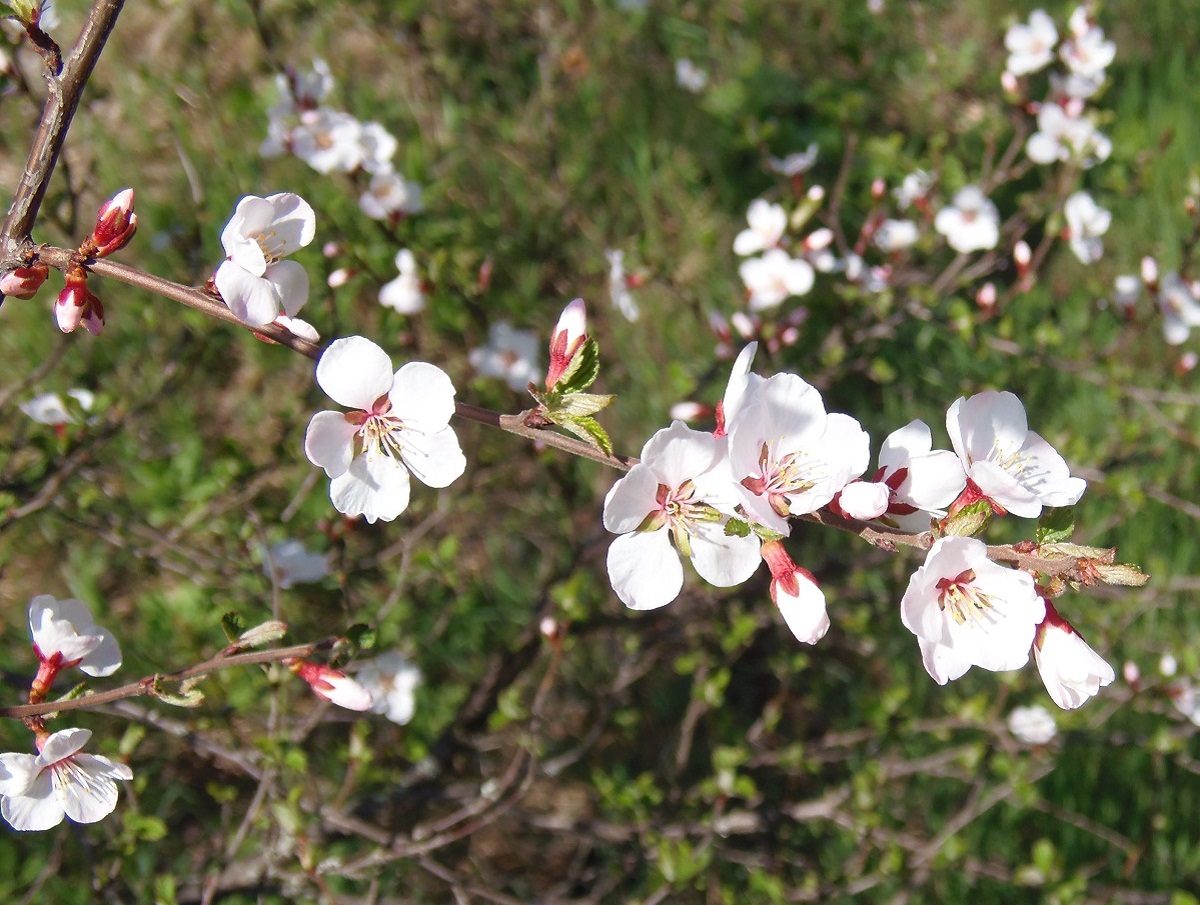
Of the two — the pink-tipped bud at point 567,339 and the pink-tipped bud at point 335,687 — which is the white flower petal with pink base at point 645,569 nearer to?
the pink-tipped bud at point 567,339

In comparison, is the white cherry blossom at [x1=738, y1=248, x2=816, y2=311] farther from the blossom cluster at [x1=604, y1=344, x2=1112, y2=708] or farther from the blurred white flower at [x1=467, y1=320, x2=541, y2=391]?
the blossom cluster at [x1=604, y1=344, x2=1112, y2=708]

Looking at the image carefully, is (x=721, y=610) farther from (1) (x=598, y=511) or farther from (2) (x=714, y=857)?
(2) (x=714, y=857)

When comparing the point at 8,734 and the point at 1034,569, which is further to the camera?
the point at 8,734

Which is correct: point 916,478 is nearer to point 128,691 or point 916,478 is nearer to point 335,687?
point 335,687

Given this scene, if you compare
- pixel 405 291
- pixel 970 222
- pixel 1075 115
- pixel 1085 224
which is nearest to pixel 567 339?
pixel 405 291

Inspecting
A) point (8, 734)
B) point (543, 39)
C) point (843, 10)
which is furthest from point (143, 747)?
point (843, 10)
